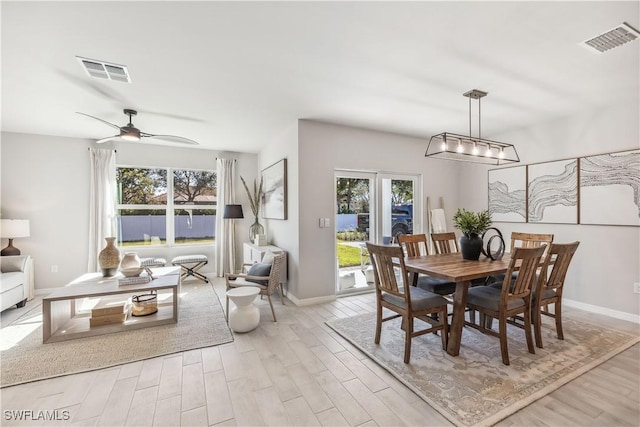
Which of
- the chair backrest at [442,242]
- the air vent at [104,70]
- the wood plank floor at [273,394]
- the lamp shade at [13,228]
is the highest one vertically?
the air vent at [104,70]

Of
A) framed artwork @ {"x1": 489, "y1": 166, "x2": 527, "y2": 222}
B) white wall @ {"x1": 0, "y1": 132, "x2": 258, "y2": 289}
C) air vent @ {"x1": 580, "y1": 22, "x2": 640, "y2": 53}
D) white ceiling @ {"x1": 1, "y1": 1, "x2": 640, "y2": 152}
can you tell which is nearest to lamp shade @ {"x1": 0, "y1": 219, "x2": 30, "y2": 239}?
white wall @ {"x1": 0, "y1": 132, "x2": 258, "y2": 289}

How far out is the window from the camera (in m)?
5.22

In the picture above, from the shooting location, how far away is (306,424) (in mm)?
1739

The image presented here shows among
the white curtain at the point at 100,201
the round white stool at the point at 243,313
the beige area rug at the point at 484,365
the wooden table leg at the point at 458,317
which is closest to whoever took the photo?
the beige area rug at the point at 484,365

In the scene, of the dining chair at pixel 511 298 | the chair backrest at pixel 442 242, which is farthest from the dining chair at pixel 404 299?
the chair backrest at pixel 442 242

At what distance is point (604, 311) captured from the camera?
3.53m

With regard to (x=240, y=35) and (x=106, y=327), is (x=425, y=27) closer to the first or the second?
(x=240, y=35)

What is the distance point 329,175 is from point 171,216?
342 cm

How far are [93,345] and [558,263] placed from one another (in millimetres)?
4550

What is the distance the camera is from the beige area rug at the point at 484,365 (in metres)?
1.91

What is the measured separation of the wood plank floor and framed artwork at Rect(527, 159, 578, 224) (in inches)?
71.5

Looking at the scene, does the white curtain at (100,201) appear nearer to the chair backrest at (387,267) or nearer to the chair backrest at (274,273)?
the chair backrest at (274,273)

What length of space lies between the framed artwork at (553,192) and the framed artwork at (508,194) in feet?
0.28

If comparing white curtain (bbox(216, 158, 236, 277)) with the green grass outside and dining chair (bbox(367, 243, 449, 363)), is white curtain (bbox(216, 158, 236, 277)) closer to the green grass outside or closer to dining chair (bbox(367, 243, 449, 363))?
the green grass outside
